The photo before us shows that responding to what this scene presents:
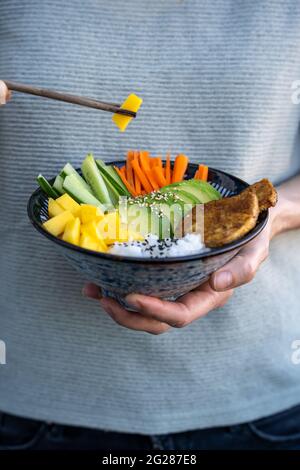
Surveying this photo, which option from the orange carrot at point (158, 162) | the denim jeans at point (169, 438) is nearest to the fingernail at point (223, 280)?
the orange carrot at point (158, 162)

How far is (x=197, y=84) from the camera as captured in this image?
1390 mm

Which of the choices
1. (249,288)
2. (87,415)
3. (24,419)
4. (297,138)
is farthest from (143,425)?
(297,138)

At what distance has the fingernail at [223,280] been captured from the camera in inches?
42.4

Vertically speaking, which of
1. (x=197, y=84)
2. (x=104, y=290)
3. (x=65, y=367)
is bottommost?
(x=65, y=367)

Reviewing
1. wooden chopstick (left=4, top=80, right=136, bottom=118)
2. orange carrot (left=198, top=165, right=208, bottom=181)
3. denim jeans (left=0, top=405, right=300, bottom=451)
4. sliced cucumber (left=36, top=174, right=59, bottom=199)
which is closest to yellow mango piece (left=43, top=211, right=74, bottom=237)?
sliced cucumber (left=36, top=174, right=59, bottom=199)

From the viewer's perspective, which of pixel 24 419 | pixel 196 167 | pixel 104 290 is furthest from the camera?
pixel 24 419

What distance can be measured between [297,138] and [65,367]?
1.00 m

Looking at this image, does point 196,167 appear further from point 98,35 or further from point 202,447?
point 202,447

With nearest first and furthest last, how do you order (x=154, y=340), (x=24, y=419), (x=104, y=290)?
1. (x=104, y=290)
2. (x=154, y=340)
3. (x=24, y=419)

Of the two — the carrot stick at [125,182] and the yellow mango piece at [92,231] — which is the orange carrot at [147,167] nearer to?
the carrot stick at [125,182]

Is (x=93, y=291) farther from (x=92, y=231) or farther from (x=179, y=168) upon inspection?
(x=179, y=168)

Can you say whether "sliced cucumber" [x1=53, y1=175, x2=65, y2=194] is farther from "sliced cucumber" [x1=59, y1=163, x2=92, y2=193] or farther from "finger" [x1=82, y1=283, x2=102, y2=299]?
"finger" [x1=82, y1=283, x2=102, y2=299]

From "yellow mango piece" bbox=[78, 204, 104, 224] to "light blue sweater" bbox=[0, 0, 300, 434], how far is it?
14.0 inches

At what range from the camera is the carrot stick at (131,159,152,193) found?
4.30 feet
